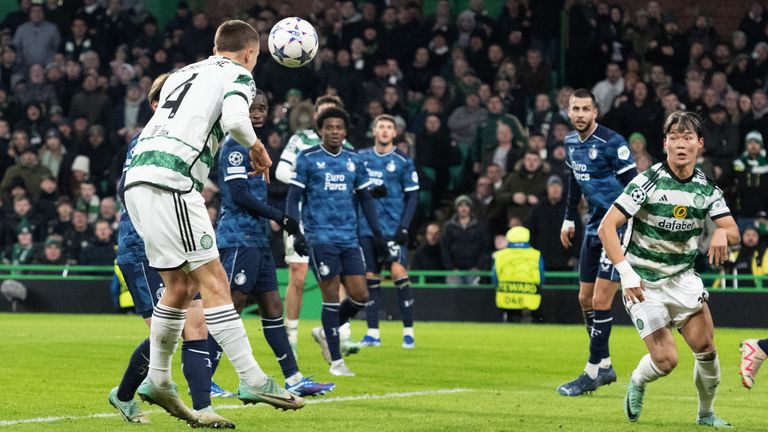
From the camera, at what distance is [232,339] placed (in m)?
7.50

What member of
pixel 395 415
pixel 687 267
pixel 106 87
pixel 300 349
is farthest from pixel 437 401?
pixel 106 87

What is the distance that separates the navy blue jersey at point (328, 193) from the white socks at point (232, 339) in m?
4.29

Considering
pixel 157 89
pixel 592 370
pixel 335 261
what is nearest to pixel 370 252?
pixel 335 261

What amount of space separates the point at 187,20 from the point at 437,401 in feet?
58.7

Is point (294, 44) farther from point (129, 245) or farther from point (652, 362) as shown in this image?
point (652, 362)

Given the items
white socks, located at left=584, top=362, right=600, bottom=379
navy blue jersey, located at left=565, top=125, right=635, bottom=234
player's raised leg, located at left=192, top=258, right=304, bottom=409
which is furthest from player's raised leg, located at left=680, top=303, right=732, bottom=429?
navy blue jersey, located at left=565, top=125, right=635, bottom=234

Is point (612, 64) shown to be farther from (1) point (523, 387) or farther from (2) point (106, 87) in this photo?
(1) point (523, 387)

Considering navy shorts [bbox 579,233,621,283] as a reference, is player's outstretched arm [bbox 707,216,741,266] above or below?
above

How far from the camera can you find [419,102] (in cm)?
2297

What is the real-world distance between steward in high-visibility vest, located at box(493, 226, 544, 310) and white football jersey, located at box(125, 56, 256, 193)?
12.0 metres

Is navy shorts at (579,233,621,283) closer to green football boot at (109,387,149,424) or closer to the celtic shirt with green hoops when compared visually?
the celtic shirt with green hoops

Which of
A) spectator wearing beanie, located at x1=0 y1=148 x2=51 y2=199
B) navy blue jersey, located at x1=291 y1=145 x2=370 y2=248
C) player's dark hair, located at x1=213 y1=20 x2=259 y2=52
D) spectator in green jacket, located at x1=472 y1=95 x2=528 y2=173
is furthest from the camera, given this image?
spectator wearing beanie, located at x1=0 y1=148 x2=51 y2=199

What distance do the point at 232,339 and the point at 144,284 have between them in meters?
1.52

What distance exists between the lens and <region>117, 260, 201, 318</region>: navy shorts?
868cm
